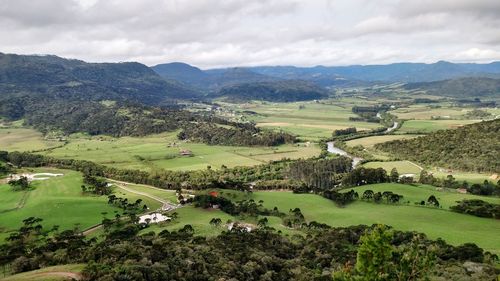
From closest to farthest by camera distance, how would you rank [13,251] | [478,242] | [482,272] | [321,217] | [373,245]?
[373,245] → [482,272] → [13,251] → [478,242] → [321,217]

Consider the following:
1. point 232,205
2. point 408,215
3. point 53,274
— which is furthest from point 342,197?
point 53,274

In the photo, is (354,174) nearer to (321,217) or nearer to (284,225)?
(321,217)

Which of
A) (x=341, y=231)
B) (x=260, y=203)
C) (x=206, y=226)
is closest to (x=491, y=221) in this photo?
(x=341, y=231)

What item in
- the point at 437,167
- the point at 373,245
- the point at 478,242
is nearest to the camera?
the point at 373,245

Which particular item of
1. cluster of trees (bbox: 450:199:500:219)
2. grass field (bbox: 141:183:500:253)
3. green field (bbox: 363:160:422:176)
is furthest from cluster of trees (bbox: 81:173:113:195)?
cluster of trees (bbox: 450:199:500:219)

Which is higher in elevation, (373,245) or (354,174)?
(373,245)

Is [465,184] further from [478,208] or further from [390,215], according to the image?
[390,215]

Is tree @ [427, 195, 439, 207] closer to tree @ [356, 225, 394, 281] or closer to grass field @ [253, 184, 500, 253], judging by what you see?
grass field @ [253, 184, 500, 253]

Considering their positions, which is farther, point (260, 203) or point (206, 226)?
point (260, 203)
